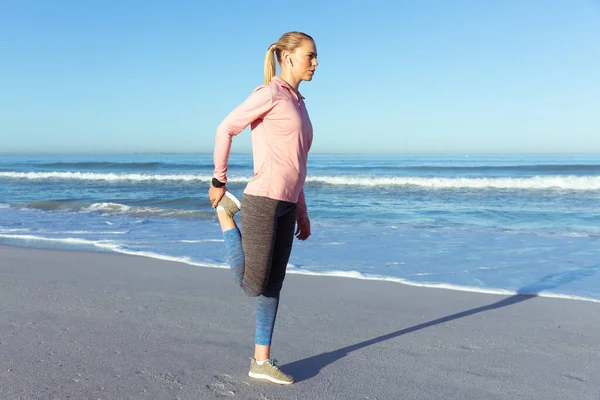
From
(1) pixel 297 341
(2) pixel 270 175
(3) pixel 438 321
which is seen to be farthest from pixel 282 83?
(3) pixel 438 321

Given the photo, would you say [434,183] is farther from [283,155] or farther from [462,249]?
[283,155]

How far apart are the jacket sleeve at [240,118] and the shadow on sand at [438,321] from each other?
3.95ft

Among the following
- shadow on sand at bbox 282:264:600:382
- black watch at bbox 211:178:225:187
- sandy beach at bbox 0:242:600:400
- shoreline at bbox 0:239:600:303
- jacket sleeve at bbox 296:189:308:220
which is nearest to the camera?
black watch at bbox 211:178:225:187

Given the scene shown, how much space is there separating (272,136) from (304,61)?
1.33 ft

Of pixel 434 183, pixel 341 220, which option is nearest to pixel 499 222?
pixel 341 220

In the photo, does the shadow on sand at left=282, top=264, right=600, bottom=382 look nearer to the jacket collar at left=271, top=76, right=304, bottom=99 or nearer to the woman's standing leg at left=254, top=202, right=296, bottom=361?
the woman's standing leg at left=254, top=202, right=296, bottom=361

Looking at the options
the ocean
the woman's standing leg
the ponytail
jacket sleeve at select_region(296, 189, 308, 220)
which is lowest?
the ocean

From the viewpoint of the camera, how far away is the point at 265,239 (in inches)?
99.0

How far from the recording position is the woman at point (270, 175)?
2430mm

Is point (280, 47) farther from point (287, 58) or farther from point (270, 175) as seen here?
point (270, 175)

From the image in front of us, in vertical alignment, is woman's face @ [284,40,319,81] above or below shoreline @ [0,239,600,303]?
above

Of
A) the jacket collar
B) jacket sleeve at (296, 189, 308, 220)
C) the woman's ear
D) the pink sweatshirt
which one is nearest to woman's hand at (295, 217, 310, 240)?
jacket sleeve at (296, 189, 308, 220)

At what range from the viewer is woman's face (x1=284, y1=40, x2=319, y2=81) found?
8.29 feet

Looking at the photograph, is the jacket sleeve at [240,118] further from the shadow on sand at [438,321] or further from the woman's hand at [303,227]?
the shadow on sand at [438,321]
